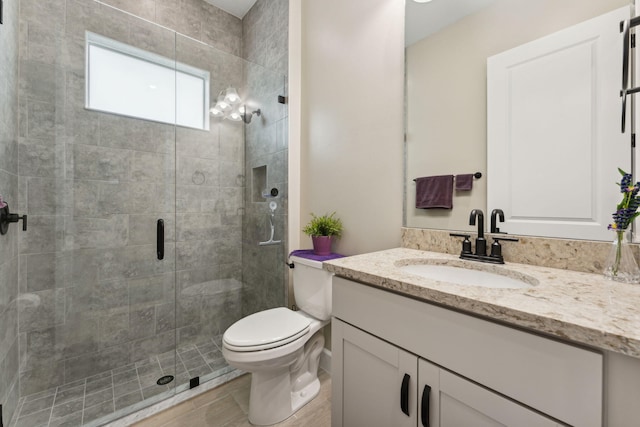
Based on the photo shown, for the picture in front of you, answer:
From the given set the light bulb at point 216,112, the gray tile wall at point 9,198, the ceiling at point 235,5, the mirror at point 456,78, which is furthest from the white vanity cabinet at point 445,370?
the ceiling at point 235,5

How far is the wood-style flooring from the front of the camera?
134 centimetres

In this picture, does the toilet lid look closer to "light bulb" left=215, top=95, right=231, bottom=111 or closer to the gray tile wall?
the gray tile wall

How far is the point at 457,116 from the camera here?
3.83ft

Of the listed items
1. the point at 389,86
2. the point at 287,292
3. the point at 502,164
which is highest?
the point at 389,86

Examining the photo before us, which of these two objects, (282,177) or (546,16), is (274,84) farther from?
(546,16)

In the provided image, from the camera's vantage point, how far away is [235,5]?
93.7 inches

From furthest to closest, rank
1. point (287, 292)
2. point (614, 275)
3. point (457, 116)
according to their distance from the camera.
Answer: point (287, 292)
point (457, 116)
point (614, 275)

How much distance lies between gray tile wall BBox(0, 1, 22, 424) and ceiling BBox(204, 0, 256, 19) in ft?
4.63

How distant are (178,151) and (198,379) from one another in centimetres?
153

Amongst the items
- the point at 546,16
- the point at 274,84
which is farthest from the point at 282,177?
the point at 546,16

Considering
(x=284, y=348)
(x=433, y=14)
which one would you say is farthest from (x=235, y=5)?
(x=284, y=348)

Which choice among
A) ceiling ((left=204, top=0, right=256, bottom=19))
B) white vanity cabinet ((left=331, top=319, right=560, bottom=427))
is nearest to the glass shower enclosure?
ceiling ((left=204, top=0, right=256, bottom=19))

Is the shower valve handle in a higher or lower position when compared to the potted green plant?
higher

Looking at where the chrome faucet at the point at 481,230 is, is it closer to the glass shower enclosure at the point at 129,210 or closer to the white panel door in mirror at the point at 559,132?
the white panel door in mirror at the point at 559,132
